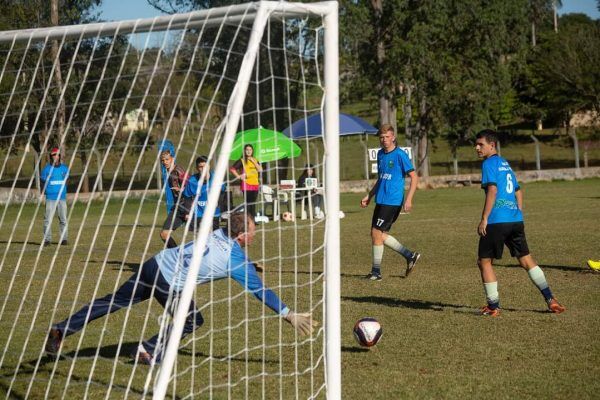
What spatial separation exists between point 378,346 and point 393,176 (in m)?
4.26

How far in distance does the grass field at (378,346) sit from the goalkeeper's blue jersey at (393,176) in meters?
1.04

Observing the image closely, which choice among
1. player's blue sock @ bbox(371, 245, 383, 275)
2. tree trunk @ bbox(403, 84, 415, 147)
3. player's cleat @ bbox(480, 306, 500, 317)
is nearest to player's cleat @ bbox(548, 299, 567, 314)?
player's cleat @ bbox(480, 306, 500, 317)

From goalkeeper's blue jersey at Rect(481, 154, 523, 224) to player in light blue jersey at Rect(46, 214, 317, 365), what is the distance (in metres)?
2.90

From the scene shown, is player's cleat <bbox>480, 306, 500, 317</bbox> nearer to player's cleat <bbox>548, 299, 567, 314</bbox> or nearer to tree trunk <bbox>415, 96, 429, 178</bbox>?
player's cleat <bbox>548, 299, 567, 314</bbox>

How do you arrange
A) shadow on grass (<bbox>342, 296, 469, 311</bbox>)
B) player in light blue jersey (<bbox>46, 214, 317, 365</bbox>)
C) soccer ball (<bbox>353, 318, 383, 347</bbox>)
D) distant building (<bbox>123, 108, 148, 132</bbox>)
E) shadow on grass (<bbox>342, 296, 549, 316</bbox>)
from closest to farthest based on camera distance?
player in light blue jersey (<bbox>46, 214, 317, 365</bbox>) → soccer ball (<bbox>353, 318, 383, 347</bbox>) → distant building (<bbox>123, 108, 148, 132</bbox>) → shadow on grass (<bbox>342, 296, 549, 316</bbox>) → shadow on grass (<bbox>342, 296, 469, 311</bbox>)

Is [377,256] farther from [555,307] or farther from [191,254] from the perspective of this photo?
[191,254]

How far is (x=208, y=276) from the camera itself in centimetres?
639

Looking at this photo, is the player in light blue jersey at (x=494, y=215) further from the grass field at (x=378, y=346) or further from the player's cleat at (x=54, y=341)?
the player's cleat at (x=54, y=341)

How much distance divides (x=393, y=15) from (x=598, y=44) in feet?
48.2

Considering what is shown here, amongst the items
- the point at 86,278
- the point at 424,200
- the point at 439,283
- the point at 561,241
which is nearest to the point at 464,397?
the point at 439,283

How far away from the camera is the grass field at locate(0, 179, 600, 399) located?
6336mm

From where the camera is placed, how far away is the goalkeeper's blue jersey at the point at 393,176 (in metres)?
11.5

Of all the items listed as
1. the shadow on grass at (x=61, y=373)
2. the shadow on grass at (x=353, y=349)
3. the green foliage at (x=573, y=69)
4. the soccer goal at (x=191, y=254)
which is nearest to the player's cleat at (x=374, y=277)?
the soccer goal at (x=191, y=254)

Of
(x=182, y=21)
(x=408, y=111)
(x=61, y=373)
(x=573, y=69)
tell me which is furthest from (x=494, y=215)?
(x=573, y=69)
